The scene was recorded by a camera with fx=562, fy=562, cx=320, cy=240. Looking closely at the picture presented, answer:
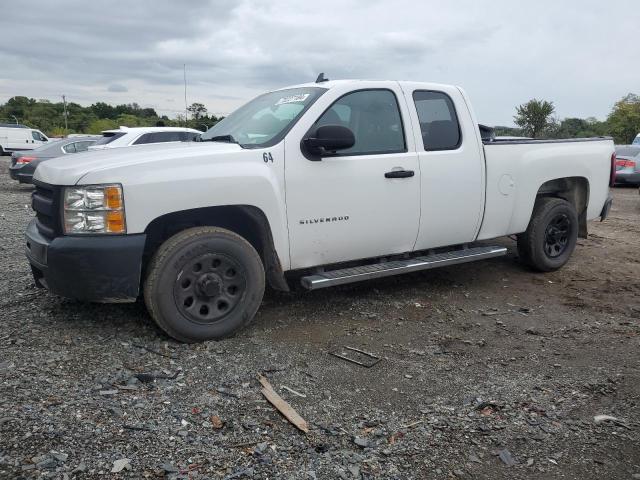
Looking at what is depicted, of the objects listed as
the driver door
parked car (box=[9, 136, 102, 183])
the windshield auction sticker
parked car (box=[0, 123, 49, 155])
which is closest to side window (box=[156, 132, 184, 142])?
parked car (box=[9, 136, 102, 183])

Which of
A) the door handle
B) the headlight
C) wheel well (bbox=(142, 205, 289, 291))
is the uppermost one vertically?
the door handle

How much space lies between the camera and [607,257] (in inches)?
288

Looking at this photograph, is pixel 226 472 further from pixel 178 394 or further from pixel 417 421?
pixel 417 421

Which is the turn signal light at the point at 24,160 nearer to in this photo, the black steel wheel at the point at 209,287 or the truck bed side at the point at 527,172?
the black steel wheel at the point at 209,287

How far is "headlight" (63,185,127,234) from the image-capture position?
143 inches

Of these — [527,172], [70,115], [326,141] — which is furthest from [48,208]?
[70,115]

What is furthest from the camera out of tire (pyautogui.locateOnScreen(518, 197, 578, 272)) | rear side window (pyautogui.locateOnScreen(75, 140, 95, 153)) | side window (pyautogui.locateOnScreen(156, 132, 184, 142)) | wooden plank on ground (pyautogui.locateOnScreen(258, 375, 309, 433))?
rear side window (pyautogui.locateOnScreen(75, 140, 95, 153))

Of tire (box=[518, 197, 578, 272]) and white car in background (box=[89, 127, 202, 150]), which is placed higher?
white car in background (box=[89, 127, 202, 150])

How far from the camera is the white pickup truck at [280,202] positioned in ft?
12.2

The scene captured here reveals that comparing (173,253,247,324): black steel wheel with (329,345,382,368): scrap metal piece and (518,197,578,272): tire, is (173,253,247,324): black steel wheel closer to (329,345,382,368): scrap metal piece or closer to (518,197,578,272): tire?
(329,345,382,368): scrap metal piece

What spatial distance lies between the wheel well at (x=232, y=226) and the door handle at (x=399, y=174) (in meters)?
1.14

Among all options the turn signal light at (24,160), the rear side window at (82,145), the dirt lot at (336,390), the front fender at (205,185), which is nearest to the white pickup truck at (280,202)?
the front fender at (205,185)

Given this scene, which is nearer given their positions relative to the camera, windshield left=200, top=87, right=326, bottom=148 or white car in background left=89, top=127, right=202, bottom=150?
windshield left=200, top=87, right=326, bottom=148

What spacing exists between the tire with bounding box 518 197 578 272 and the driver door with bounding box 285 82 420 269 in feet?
6.12
